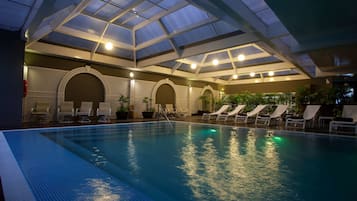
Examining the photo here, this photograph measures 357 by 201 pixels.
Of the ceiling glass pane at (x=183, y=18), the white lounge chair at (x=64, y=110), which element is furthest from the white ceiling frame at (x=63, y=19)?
the ceiling glass pane at (x=183, y=18)

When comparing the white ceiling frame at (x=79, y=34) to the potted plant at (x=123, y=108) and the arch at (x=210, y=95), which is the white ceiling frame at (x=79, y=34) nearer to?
the potted plant at (x=123, y=108)

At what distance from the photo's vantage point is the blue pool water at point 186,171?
7.66ft

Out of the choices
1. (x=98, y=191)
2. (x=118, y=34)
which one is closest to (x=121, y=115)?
(x=118, y=34)

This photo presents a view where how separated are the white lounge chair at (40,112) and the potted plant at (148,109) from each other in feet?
17.6

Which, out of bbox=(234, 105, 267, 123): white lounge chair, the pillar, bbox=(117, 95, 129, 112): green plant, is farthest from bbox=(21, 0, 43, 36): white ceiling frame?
bbox=(234, 105, 267, 123): white lounge chair

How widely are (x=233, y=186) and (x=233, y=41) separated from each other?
6.51m

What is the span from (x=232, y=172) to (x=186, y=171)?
2.28 feet

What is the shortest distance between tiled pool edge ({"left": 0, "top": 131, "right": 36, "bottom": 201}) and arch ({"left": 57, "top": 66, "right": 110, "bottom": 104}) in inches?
287

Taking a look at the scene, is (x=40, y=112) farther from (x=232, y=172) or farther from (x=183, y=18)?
(x=232, y=172)

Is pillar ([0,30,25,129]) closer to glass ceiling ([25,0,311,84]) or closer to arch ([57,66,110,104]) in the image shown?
glass ceiling ([25,0,311,84])

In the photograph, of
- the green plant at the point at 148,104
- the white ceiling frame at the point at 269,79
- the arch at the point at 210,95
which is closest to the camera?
the green plant at the point at 148,104

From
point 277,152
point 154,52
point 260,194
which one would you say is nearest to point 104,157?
point 260,194

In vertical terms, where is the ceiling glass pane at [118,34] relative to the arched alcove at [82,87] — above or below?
above

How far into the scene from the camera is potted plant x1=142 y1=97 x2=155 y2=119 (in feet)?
43.6
